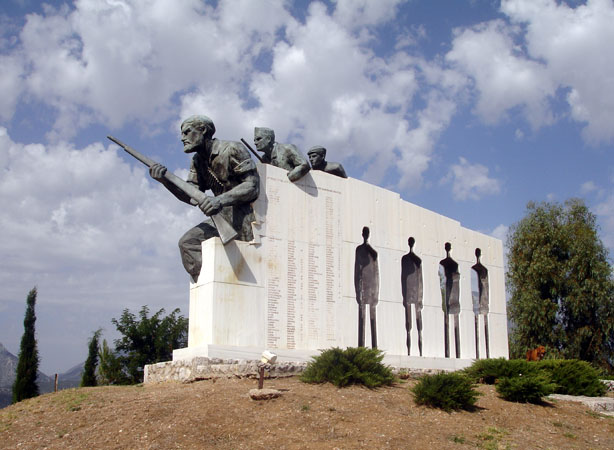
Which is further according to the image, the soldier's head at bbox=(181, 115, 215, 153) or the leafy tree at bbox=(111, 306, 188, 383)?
the leafy tree at bbox=(111, 306, 188, 383)

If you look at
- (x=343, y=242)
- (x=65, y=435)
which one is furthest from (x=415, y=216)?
(x=65, y=435)

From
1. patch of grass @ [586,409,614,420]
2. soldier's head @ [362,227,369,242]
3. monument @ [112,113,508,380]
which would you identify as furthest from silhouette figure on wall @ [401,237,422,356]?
patch of grass @ [586,409,614,420]

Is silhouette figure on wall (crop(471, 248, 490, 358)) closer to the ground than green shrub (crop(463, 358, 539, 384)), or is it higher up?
higher up

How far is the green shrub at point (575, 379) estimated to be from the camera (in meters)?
13.4

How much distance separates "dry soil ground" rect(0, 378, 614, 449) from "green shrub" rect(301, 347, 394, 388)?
0.68ft

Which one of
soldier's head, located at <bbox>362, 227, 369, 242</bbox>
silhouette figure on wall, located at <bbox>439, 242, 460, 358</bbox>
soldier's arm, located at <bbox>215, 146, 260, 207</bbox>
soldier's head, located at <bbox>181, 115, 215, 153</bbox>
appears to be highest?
soldier's head, located at <bbox>181, 115, 215, 153</bbox>

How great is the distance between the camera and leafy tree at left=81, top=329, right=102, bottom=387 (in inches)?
990

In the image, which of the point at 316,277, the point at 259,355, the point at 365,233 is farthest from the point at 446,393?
the point at 365,233

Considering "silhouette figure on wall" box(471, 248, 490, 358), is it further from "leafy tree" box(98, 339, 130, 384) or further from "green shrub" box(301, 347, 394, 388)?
"leafy tree" box(98, 339, 130, 384)

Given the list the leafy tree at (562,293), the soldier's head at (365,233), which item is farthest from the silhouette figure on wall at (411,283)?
the leafy tree at (562,293)

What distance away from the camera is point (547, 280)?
1063 inches

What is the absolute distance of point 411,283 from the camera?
15180 millimetres

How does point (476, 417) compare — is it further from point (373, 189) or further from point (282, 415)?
point (373, 189)

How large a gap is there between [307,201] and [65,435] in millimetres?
6988
